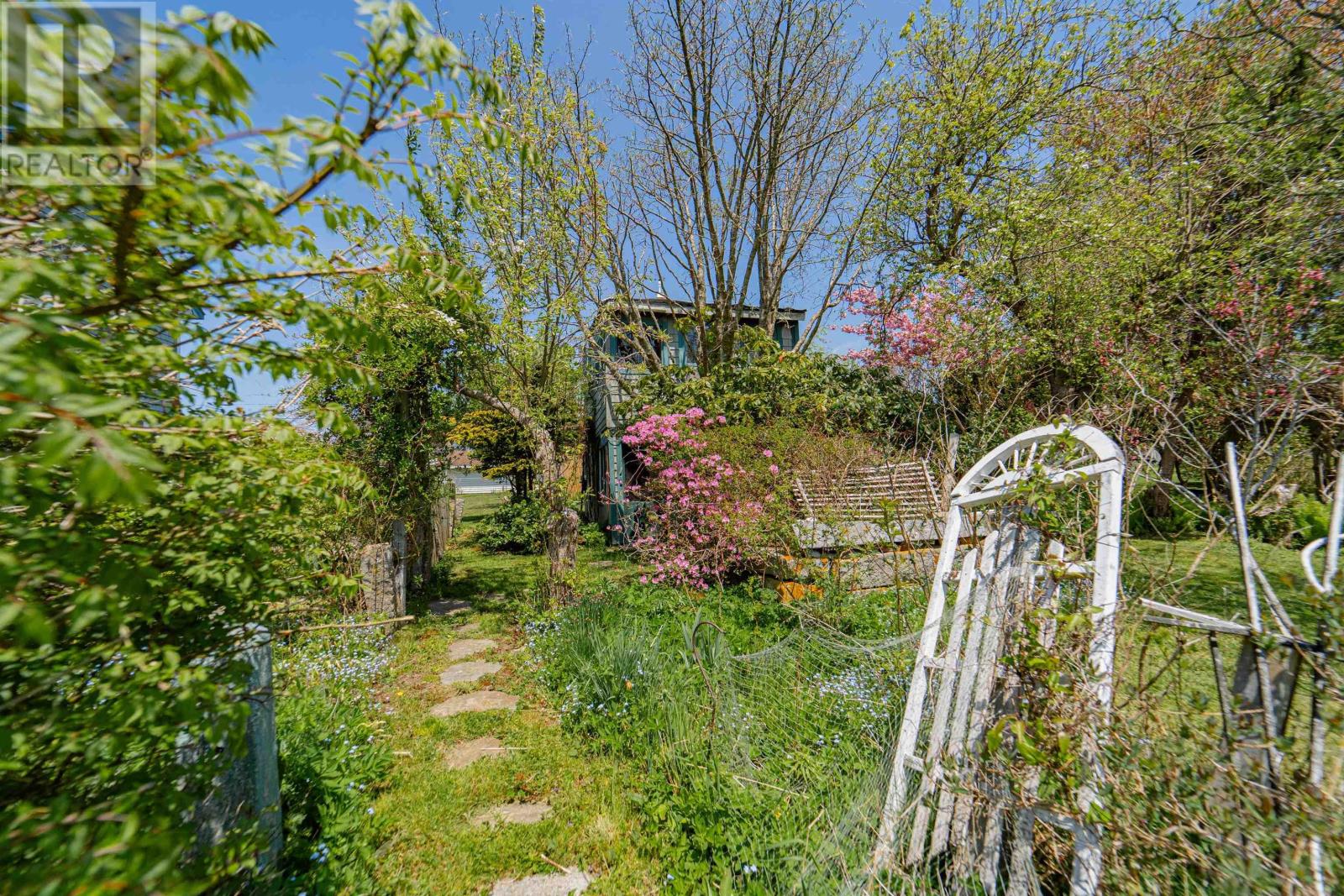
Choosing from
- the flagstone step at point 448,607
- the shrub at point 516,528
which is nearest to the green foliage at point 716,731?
the shrub at point 516,528

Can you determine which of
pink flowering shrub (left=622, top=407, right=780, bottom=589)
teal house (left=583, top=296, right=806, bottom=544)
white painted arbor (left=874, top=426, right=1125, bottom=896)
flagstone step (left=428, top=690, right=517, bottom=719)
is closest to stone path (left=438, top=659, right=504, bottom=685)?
flagstone step (left=428, top=690, right=517, bottom=719)

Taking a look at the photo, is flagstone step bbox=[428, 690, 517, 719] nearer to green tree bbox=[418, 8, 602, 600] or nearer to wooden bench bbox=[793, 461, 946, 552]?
green tree bbox=[418, 8, 602, 600]

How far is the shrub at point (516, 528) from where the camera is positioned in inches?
260

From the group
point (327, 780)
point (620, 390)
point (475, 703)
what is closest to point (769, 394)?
point (620, 390)

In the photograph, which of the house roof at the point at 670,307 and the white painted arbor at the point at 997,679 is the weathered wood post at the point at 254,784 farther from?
the house roof at the point at 670,307

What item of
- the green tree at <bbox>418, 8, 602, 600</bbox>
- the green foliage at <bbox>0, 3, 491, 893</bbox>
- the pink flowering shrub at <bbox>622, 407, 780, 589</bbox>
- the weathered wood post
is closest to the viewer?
the green foliage at <bbox>0, 3, 491, 893</bbox>

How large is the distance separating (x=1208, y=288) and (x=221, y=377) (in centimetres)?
897

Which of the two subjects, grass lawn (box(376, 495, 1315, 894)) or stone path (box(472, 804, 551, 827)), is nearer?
grass lawn (box(376, 495, 1315, 894))

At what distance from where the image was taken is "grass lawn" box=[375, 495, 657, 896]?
98.5 inches

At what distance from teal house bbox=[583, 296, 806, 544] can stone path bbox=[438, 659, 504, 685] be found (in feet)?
8.33

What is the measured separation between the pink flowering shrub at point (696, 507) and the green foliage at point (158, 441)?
15.9 ft

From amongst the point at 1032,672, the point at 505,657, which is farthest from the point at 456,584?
the point at 1032,672

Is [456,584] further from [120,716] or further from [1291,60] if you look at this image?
[1291,60]

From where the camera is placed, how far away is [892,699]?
3115 mm
